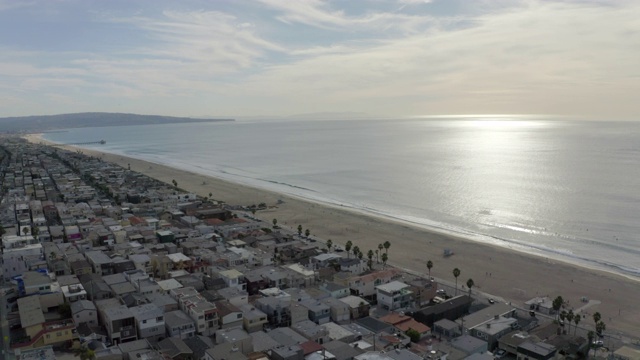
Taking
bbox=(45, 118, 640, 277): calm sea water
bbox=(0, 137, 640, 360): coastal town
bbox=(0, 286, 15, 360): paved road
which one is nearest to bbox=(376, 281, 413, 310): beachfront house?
bbox=(0, 137, 640, 360): coastal town

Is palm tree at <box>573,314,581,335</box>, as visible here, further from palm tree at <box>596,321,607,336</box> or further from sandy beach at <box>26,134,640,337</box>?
sandy beach at <box>26,134,640,337</box>

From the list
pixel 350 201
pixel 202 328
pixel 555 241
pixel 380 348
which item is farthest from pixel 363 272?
pixel 350 201

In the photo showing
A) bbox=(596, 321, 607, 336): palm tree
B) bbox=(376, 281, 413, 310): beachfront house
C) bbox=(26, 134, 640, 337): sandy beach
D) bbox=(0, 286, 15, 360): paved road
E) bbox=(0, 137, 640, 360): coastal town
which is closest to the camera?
bbox=(0, 286, 15, 360): paved road

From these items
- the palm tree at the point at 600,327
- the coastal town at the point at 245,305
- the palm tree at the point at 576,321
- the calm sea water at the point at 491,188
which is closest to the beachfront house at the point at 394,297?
the coastal town at the point at 245,305

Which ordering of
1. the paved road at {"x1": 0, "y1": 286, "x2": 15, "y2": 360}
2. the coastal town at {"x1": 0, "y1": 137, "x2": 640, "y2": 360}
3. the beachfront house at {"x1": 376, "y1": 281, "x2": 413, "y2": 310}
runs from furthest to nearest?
the beachfront house at {"x1": 376, "y1": 281, "x2": 413, "y2": 310}
the coastal town at {"x1": 0, "y1": 137, "x2": 640, "y2": 360}
the paved road at {"x1": 0, "y1": 286, "x2": 15, "y2": 360}

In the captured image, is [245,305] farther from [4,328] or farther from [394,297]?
[4,328]

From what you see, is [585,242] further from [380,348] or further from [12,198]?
[12,198]

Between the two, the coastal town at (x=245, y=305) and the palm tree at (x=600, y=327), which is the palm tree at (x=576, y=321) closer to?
the coastal town at (x=245, y=305)
